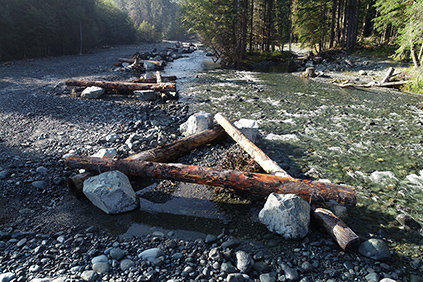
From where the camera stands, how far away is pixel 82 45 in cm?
4394

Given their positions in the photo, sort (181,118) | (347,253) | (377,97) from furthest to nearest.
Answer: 1. (377,97)
2. (181,118)
3. (347,253)

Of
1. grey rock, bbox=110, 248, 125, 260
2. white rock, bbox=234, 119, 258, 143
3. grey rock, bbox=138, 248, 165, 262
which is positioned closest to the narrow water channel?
white rock, bbox=234, 119, 258, 143

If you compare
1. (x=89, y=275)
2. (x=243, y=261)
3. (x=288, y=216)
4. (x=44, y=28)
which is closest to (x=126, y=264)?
(x=89, y=275)

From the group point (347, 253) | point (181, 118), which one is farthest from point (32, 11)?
point (347, 253)

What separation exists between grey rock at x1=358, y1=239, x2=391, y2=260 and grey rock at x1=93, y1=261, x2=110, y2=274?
12.1ft

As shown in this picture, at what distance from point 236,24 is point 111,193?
87.7 feet

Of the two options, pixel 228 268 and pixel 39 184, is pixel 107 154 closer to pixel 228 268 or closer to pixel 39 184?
pixel 39 184

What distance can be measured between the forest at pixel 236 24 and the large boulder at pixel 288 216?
13.8 m

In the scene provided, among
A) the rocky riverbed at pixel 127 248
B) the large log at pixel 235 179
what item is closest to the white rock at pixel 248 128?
the rocky riverbed at pixel 127 248

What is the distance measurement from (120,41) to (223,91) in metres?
65.4

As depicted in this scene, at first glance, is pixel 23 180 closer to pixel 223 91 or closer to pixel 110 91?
pixel 110 91

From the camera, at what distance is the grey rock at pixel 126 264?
3377 millimetres

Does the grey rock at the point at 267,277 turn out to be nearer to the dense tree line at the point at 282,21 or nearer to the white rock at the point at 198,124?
the white rock at the point at 198,124

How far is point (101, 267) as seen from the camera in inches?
131
